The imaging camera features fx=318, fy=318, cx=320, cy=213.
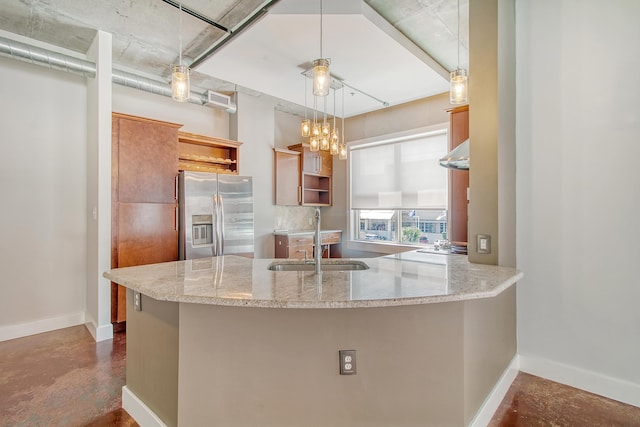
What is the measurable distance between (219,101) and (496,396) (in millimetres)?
4632

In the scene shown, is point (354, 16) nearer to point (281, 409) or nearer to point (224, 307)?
point (224, 307)

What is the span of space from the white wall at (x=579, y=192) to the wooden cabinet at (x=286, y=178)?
376 centimetres

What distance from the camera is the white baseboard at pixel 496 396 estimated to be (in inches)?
70.5

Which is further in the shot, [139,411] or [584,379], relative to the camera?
[584,379]

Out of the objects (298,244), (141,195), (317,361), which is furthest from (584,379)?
(141,195)

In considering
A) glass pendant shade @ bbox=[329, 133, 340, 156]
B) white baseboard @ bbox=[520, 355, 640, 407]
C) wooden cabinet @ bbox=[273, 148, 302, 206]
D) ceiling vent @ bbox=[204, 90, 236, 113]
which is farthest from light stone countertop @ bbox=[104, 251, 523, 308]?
wooden cabinet @ bbox=[273, 148, 302, 206]

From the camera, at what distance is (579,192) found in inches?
90.3

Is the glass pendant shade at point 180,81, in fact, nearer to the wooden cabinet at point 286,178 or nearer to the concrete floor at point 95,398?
the concrete floor at point 95,398

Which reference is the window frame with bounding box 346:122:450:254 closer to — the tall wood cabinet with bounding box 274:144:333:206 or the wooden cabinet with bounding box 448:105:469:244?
the tall wood cabinet with bounding box 274:144:333:206

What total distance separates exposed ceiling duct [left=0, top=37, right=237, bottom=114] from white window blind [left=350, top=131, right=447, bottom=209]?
3.36 meters

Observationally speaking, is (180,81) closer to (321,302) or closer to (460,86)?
(321,302)

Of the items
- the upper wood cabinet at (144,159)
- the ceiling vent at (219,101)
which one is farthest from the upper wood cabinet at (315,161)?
the upper wood cabinet at (144,159)

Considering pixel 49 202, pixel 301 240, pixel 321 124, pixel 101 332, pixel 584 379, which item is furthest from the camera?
pixel 301 240

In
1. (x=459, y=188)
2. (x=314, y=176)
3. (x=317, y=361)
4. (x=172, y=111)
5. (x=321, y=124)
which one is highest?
(x=172, y=111)
